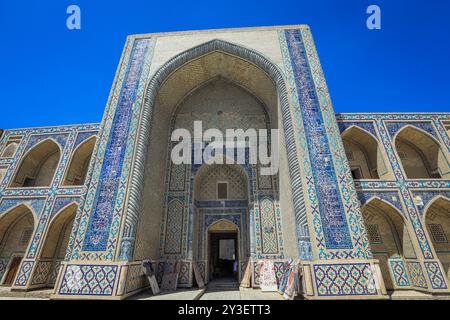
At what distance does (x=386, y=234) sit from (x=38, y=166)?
45.6ft

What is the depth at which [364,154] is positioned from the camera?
9.09 m

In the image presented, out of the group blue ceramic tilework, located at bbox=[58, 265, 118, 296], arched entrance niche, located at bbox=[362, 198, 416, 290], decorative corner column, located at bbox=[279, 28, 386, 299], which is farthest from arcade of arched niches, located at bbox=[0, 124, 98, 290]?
arched entrance niche, located at bbox=[362, 198, 416, 290]

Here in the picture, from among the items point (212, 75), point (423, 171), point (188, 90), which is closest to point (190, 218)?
point (188, 90)

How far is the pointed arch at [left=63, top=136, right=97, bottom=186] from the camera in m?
8.97

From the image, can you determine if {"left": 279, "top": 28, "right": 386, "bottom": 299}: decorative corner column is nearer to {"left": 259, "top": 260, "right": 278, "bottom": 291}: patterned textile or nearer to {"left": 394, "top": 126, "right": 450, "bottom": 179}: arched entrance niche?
{"left": 259, "top": 260, "right": 278, "bottom": 291}: patterned textile

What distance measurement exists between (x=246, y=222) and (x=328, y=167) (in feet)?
10.7

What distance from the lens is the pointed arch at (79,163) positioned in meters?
8.97

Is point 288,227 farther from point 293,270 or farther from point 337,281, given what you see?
point 337,281

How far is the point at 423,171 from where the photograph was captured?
344 inches

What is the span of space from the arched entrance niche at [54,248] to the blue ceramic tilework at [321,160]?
26.4 feet

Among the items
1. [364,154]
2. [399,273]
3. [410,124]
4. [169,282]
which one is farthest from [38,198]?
[410,124]

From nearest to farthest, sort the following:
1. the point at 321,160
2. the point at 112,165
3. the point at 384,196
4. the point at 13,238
→ the point at 321,160 < the point at 112,165 < the point at 384,196 < the point at 13,238

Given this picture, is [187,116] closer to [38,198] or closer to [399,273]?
[38,198]

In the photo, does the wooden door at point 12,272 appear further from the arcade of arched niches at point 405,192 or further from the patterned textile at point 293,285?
the arcade of arched niches at point 405,192
